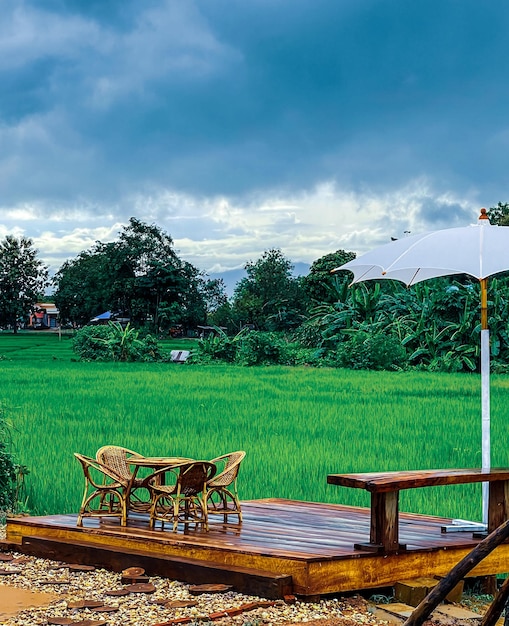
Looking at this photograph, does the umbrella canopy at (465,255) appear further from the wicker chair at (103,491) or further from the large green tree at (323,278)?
the large green tree at (323,278)

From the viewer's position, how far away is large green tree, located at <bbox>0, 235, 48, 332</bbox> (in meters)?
71.1

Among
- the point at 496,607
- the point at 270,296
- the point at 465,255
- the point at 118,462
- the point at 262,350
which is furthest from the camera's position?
the point at 270,296

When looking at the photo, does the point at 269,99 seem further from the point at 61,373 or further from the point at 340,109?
the point at 61,373

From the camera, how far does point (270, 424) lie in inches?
655

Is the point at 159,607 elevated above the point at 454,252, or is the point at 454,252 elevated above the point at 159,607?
the point at 454,252

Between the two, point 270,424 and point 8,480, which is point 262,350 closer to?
point 270,424

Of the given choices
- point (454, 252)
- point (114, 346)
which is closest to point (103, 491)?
point (454, 252)

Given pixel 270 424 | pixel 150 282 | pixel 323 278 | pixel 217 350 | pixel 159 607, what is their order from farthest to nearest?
pixel 150 282 < pixel 323 278 < pixel 217 350 < pixel 270 424 < pixel 159 607

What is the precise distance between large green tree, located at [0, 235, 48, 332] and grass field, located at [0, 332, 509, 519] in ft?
141

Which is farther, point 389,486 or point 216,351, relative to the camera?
point 216,351

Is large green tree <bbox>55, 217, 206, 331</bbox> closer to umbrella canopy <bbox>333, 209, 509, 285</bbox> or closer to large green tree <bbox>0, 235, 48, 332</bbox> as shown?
large green tree <bbox>0, 235, 48, 332</bbox>

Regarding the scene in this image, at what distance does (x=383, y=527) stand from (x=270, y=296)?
57969mm

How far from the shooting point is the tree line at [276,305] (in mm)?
33375

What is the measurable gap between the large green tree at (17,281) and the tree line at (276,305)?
73 millimetres
